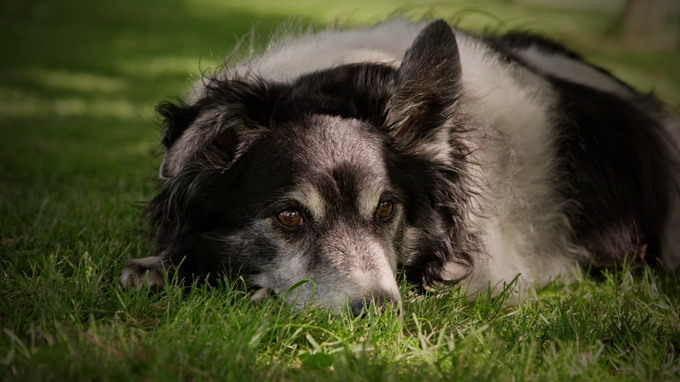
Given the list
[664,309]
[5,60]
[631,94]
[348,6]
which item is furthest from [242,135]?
[348,6]

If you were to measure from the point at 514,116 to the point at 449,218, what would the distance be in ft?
3.08

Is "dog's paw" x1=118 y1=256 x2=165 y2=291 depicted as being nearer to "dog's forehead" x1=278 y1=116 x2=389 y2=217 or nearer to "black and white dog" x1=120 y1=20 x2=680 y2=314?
"black and white dog" x1=120 y1=20 x2=680 y2=314

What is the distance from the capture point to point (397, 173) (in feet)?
11.4

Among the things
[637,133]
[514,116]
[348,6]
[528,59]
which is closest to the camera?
[514,116]

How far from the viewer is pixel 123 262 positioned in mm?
3658

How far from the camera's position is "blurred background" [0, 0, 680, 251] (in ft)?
15.0

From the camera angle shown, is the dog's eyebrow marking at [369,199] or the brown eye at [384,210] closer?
the dog's eyebrow marking at [369,199]

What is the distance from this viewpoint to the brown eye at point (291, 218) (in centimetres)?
321

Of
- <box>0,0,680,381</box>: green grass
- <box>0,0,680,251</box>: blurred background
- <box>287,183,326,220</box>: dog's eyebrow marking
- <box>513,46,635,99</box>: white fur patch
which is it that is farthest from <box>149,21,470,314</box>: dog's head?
<box>513,46,635,99</box>: white fur patch

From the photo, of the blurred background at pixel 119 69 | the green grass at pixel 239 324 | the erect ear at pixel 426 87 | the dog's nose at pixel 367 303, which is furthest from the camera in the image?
the blurred background at pixel 119 69

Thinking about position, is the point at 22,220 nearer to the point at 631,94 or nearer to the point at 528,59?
the point at 528,59

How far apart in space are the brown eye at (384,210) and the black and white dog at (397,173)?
1cm

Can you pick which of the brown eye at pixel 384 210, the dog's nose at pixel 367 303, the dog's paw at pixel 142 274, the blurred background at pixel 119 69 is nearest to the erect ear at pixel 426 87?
the brown eye at pixel 384 210

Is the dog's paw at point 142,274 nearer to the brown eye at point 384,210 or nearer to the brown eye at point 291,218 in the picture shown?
the brown eye at point 291,218
